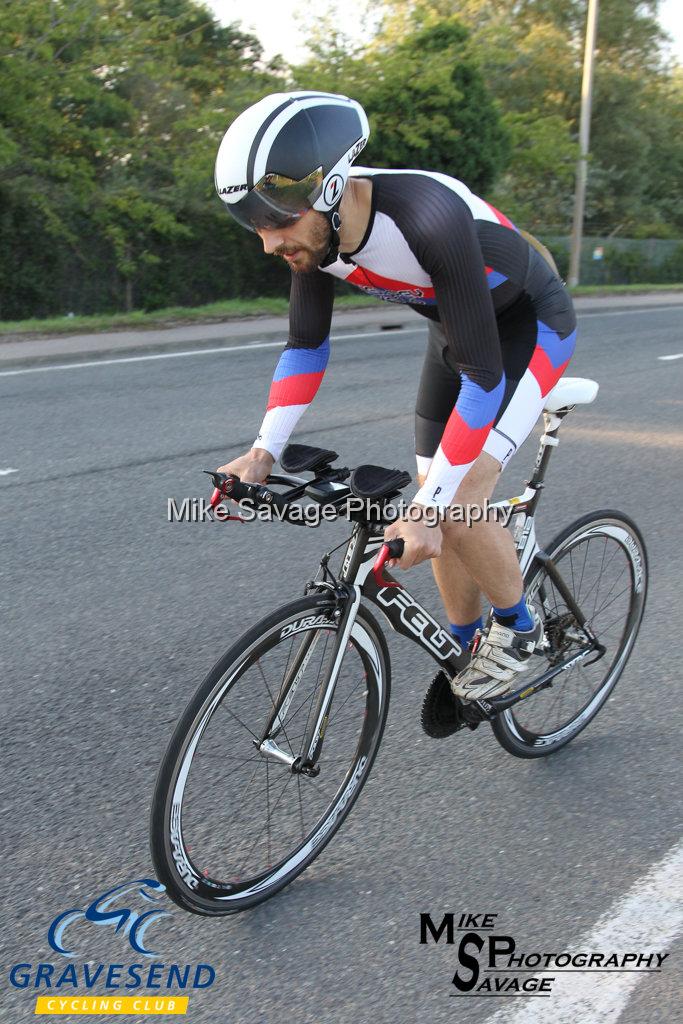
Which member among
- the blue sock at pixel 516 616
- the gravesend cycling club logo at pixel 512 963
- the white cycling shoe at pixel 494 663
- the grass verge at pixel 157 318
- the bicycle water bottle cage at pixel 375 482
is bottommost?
the gravesend cycling club logo at pixel 512 963

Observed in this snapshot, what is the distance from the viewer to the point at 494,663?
3.07 meters

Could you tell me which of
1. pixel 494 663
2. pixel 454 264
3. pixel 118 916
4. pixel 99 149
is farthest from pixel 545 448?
pixel 99 149

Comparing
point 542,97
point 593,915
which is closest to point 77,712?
point 593,915

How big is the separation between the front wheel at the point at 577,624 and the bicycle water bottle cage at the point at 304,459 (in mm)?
1017

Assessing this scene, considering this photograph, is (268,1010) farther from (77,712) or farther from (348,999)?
(77,712)

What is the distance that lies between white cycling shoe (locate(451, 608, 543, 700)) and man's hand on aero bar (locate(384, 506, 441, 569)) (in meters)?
0.69

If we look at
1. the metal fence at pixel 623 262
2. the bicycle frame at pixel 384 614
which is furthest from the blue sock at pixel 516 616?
the metal fence at pixel 623 262

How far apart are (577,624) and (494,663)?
589 millimetres

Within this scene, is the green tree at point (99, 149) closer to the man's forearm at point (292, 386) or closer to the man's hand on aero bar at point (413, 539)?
the man's forearm at point (292, 386)

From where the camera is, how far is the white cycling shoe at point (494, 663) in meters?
3.04

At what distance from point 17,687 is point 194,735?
1.67 m

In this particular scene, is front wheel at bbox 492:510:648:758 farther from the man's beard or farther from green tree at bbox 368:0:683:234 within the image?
green tree at bbox 368:0:683:234

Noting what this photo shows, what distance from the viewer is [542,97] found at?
4038 cm

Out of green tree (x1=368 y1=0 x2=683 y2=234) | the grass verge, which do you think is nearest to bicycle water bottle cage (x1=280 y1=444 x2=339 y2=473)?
the grass verge
